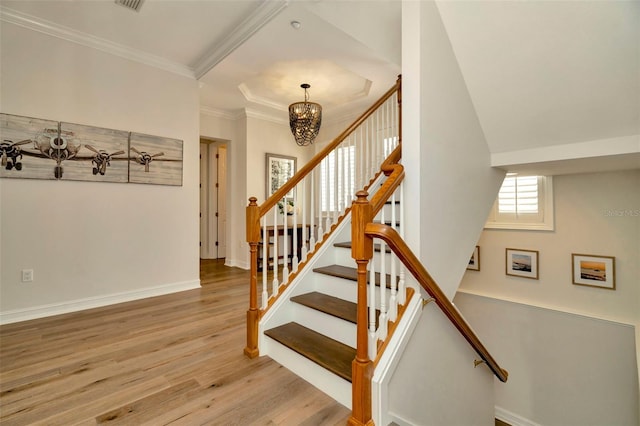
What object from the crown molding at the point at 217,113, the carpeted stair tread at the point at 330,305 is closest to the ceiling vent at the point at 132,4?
the crown molding at the point at 217,113

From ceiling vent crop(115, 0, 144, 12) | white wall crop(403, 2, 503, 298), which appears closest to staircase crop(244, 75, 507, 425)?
white wall crop(403, 2, 503, 298)

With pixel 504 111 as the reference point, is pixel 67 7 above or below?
above

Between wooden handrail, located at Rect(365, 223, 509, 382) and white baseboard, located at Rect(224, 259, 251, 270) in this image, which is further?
white baseboard, located at Rect(224, 259, 251, 270)

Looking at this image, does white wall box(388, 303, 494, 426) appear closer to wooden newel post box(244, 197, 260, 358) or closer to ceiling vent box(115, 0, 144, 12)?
wooden newel post box(244, 197, 260, 358)

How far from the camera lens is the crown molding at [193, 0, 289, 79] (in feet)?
8.71

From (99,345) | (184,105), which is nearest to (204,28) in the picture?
(184,105)

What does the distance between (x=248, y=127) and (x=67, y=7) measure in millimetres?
2768

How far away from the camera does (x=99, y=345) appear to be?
233 cm

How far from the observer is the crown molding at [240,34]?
104 inches

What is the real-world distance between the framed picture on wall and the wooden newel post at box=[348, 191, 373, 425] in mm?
4203

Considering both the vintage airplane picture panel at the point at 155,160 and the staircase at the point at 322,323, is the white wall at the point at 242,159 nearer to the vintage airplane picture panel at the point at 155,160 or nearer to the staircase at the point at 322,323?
the vintage airplane picture panel at the point at 155,160

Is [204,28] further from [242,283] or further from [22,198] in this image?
[242,283]

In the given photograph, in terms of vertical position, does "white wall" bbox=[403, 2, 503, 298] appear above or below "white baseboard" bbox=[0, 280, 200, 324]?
above

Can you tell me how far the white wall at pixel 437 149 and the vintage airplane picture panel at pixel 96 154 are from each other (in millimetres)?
3217
